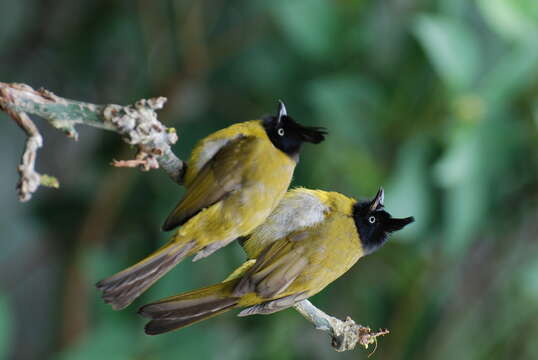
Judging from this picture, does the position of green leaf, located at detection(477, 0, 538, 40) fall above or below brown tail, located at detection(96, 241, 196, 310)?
above

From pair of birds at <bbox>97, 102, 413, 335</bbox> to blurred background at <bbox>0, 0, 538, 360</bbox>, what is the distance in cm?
80

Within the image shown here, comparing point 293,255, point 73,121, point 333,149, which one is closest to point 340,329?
point 293,255

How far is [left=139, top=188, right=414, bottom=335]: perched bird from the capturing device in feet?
1.66

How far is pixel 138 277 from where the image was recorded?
47 centimetres

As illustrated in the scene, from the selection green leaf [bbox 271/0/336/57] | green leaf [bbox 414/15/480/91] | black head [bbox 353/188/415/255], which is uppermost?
green leaf [bbox 271/0/336/57]

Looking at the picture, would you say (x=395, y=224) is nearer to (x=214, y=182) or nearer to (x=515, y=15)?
(x=214, y=182)

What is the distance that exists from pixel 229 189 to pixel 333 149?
1.18 meters

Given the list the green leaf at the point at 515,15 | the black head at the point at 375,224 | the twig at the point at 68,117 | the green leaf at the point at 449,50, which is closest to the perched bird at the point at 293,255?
the black head at the point at 375,224

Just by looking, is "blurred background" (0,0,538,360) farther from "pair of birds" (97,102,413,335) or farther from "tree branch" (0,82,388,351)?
"tree branch" (0,82,388,351)

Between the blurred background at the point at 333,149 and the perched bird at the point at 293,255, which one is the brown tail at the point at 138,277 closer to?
the perched bird at the point at 293,255

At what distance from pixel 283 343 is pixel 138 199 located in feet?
2.03

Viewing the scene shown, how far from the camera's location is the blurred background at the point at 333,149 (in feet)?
4.93

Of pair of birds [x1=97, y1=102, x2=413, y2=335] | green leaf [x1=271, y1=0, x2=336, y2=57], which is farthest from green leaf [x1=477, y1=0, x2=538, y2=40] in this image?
pair of birds [x1=97, y1=102, x2=413, y2=335]

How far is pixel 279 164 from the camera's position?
0.49 metres
